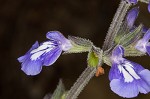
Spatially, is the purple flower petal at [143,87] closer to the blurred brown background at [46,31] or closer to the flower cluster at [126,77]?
the flower cluster at [126,77]

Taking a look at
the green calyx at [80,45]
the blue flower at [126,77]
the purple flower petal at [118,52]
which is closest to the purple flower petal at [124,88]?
the blue flower at [126,77]

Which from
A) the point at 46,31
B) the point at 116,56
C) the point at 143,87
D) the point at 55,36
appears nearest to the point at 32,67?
the point at 55,36

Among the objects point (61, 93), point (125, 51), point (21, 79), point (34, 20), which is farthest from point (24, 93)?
point (125, 51)

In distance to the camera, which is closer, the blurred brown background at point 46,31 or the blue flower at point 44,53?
the blue flower at point 44,53

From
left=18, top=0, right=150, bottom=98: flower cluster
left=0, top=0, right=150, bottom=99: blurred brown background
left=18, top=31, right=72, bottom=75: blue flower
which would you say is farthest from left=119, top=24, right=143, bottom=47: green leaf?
left=0, top=0, right=150, bottom=99: blurred brown background

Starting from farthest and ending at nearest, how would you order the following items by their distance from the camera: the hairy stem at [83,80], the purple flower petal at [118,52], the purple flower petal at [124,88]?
the hairy stem at [83,80]
the purple flower petal at [118,52]
the purple flower petal at [124,88]

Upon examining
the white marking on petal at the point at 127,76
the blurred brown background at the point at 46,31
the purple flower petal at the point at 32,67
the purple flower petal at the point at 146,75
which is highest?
the purple flower petal at the point at 146,75
